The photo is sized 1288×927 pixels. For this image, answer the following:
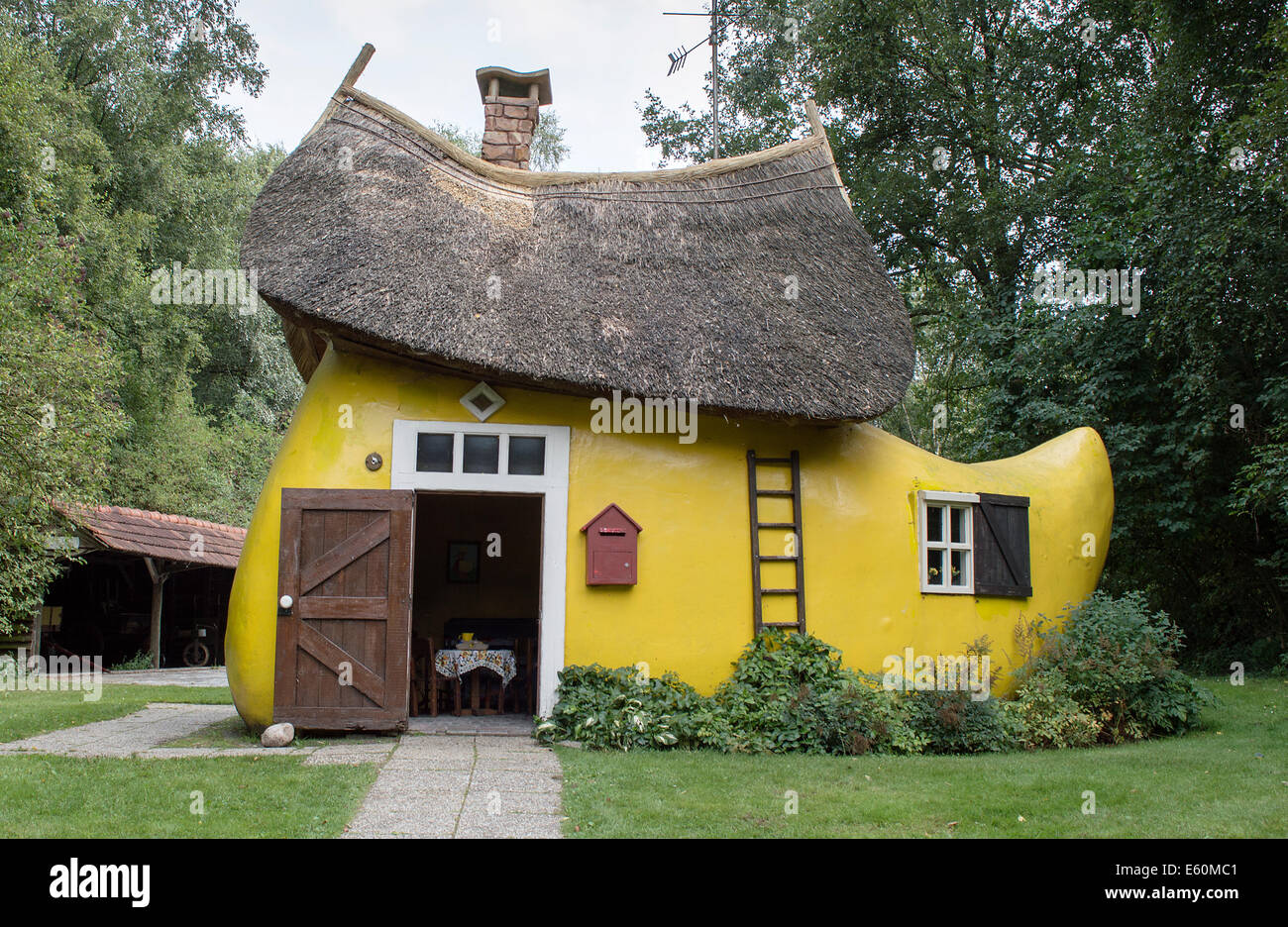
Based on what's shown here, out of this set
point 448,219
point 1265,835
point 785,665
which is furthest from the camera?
point 448,219

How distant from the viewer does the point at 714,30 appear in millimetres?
13180

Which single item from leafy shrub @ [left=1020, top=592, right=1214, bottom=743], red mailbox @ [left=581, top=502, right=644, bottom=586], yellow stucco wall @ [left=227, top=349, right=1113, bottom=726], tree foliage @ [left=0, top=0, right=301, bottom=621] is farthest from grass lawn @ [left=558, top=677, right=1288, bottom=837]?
tree foliage @ [left=0, top=0, right=301, bottom=621]

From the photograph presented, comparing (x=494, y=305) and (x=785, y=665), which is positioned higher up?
(x=494, y=305)

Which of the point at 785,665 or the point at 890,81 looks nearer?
the point at 785,665

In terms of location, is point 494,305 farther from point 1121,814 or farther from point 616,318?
point 1121,814

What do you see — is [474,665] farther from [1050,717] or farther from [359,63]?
[359,63]

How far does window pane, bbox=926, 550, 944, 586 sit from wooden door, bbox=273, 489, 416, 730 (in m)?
5.11

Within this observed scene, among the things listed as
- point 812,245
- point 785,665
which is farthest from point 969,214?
point 785,665

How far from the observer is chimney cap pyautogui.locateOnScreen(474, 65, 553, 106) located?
10891mm

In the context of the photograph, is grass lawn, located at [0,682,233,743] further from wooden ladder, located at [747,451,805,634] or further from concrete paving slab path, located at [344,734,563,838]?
wooden ladder, located at [747,451,805,634]

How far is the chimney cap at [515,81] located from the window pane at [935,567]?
6686mm

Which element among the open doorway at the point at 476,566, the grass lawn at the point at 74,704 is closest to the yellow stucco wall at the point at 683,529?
the grass lawn at the point at 74,704

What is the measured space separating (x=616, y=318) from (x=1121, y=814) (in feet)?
17.8

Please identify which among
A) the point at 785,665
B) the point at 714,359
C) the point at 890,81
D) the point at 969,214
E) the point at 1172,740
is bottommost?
the point at 1172,740
